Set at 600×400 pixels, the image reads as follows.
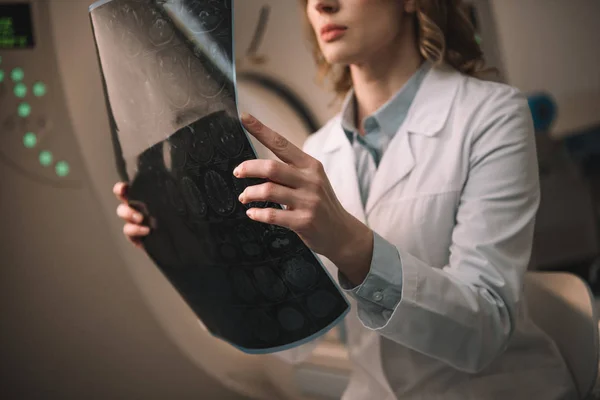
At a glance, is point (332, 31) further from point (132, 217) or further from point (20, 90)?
point (20, 90)

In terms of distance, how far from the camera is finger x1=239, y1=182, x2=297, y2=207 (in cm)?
52

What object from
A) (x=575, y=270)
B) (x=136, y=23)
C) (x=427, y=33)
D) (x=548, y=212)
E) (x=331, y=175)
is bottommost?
(x=575, y=270)

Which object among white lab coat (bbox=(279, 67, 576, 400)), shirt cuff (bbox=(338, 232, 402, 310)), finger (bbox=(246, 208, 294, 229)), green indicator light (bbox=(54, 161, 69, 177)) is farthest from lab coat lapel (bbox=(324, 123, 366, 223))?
green indicator light (bbox=(54, 161, 69, 177))

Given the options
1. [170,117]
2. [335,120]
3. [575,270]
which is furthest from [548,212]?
[170,117]

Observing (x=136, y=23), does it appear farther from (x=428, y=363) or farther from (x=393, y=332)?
(x=428, y=363)

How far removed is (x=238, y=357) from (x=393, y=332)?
0.59m

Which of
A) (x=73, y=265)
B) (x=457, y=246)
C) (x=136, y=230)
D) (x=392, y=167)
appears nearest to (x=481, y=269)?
(x=457, y=246)

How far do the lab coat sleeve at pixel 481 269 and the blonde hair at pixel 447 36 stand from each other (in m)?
0.15

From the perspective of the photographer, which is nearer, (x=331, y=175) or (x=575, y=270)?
(x=331, y=175)

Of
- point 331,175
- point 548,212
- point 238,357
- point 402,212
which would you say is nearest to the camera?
point 402,212

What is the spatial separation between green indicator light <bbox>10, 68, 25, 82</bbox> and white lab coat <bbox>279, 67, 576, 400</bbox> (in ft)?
1.97

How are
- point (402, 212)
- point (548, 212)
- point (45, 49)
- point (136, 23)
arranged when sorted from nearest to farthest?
point (136, 23) → point (402, 212) → point (45, 49) → point (548, 212)

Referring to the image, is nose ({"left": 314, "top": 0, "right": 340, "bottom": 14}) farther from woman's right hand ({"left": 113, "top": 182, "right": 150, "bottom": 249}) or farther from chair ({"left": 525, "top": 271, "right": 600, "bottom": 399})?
chair ({"left": 525, "top": 271, "right": 600, "bottom": 399})

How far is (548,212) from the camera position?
147cm
